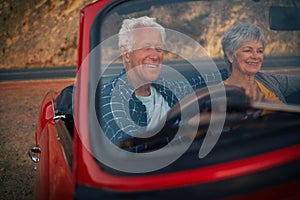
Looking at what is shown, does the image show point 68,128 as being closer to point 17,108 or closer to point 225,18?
point 225,18

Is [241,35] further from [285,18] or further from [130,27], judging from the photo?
[130,27]

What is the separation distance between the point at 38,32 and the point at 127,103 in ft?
59.4

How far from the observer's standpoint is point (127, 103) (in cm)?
217

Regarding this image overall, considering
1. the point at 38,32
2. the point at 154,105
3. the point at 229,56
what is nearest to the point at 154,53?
the point at 154,105

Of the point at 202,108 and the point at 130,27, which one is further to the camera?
the point at 130,27

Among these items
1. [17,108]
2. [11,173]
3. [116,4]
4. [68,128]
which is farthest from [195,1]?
[17,108]

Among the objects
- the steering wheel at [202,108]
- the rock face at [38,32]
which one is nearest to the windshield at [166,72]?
the steering wheel at [202,108]

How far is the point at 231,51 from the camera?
268 cm

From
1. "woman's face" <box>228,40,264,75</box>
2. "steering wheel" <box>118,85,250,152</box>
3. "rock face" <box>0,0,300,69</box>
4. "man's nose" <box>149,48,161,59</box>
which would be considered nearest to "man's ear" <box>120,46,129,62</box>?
"man's nose" <box>149,48,161,59</box>

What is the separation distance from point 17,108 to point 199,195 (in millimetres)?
8221

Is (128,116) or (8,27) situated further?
(8,27)

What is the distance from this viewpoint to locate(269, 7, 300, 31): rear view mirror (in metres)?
2.55

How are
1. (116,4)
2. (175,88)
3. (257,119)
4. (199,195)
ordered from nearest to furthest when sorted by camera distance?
(199,195)
(257,119)
(116,4)
(175,88)

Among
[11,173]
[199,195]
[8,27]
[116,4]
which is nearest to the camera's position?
[199,195]
